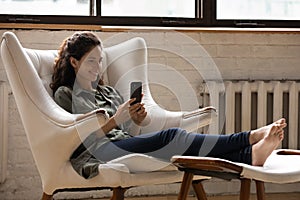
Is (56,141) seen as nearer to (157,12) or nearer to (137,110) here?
(137,110)

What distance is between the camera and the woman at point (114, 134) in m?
2.52

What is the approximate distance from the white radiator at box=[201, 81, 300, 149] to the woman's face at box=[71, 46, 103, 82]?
1.06 meters

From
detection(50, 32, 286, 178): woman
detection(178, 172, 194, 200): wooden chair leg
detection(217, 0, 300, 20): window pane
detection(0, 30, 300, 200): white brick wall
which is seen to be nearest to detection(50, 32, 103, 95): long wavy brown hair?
detection(50, 32, 286, 178): woman

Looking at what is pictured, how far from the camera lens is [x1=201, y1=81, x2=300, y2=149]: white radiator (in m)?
3.75

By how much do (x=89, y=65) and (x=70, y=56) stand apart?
0.10 m

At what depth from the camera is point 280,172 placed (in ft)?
7.61

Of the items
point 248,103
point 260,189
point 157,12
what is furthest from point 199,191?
point 157,12

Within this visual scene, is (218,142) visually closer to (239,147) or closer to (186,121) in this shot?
(239,147)

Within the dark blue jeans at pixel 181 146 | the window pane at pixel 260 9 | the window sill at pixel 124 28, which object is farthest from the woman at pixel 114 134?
the window pane at pixel 260 9

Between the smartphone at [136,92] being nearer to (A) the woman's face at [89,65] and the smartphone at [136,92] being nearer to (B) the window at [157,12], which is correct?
(A) the woman's face at [89,65]

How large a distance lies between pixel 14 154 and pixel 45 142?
3.66 feet

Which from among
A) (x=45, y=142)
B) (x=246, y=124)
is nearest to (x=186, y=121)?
(x=45, y=142)

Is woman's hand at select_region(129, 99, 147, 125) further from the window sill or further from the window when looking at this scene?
the window

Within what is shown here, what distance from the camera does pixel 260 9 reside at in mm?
3998
